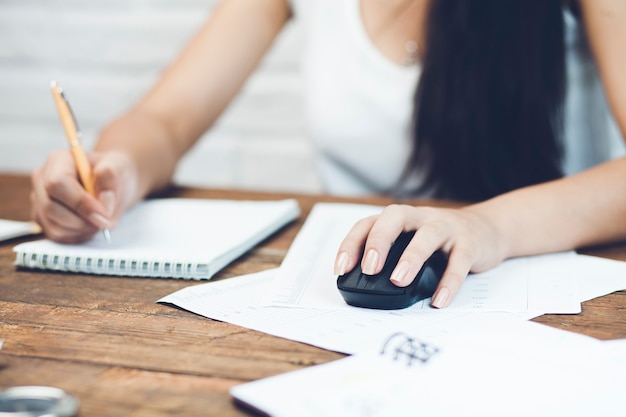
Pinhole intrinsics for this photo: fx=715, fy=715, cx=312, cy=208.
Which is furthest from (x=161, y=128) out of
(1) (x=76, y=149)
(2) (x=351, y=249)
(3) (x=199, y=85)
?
(2) (x=351, y=249)

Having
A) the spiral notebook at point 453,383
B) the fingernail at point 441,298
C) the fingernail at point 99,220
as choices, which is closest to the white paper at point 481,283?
the fingernail at point 441,298

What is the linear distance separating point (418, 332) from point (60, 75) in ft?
5.64

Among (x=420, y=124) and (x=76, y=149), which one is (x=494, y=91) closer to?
(x=420, y=124)

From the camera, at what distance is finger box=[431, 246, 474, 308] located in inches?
24.7

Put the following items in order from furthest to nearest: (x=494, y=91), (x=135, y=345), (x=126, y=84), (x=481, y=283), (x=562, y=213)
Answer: (x=126, y=84) → (x=494, y=91) → (x=562, y=213) → (x=481, y=283) → (x=135, y=345)

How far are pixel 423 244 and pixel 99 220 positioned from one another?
1.28ft

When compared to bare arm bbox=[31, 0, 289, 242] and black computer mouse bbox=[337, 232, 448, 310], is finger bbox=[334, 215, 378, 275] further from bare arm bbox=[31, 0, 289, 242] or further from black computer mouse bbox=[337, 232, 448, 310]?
bare arm bbox=[31, 0, 289, 242]

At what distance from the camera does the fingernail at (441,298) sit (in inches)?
24.6

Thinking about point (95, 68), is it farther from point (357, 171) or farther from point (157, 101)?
point (357, 171)

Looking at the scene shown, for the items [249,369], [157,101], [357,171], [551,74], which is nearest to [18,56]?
[157,101]

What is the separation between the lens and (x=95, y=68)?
77.8 inches

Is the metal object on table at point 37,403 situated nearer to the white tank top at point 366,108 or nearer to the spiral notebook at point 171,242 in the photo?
the spiral notebook at point 171,242

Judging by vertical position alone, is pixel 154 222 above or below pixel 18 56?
below

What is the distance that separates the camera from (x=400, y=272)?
607mm
